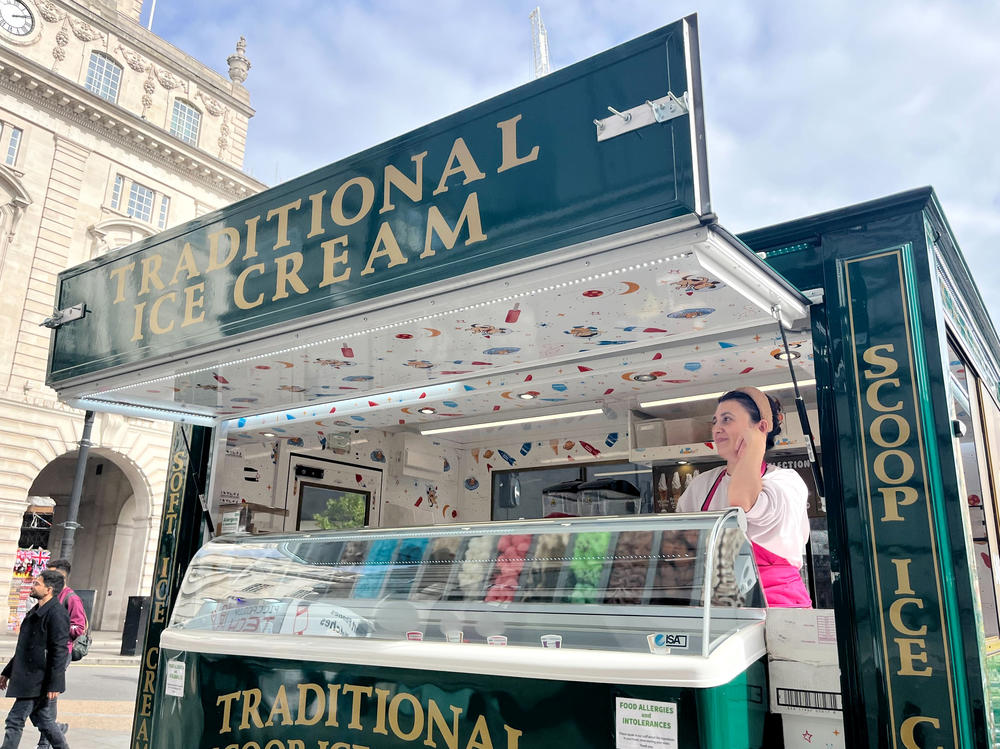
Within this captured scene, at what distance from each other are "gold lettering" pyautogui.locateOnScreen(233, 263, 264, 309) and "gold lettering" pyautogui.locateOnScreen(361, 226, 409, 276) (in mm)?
613

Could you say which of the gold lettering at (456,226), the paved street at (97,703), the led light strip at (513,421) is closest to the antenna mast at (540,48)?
the led light strip at (513,421)

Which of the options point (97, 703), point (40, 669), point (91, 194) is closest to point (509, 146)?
point (40, 669)

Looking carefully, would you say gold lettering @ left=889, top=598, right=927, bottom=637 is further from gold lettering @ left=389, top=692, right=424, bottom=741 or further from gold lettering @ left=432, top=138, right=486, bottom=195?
gold lettering @ left=432, top=138, right=486, bottom=195

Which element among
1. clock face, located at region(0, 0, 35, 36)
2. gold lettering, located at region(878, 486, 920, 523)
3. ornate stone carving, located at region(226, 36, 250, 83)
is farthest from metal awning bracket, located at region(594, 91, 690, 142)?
ornate stone carving, located at region(226, 36, 250, 83)

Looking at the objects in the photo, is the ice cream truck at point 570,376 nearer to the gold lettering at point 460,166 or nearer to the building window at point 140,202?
the gold lettering at point 460,166

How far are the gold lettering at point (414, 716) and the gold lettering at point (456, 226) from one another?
4.83 feet

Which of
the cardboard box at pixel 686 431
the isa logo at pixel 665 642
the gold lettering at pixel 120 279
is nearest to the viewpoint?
the isa logo at pixel 665 642

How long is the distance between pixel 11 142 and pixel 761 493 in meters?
20.3

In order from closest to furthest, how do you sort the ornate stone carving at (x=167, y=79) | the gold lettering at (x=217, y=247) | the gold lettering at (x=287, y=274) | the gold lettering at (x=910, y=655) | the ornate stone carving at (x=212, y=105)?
the gold lettering at (x=910, y=655)
the gold lettering at (x=287, y=274)
the gold lettering at (x=217, y=247)
the ornate stone carving at (x=167, y=79)
the ornate stone carving at (x=212, y=105)

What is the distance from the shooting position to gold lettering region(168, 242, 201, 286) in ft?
11.1

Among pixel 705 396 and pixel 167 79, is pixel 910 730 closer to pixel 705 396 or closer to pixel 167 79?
pixel 705 396

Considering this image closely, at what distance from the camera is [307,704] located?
2.76m

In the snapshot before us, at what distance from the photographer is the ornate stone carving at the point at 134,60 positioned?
69.0 ft

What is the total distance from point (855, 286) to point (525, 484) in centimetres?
382
